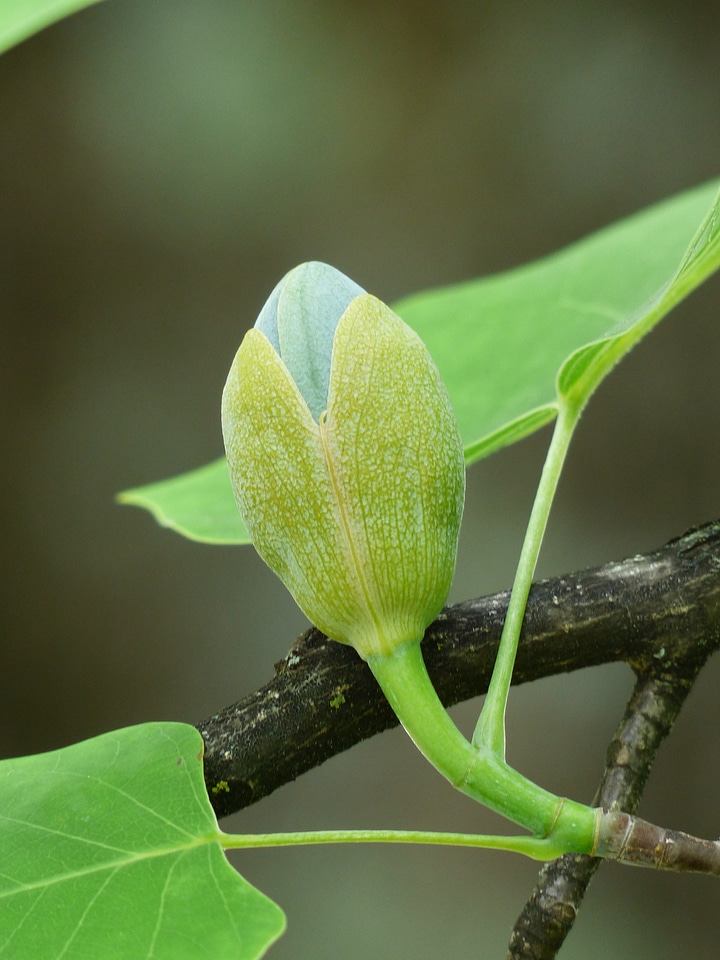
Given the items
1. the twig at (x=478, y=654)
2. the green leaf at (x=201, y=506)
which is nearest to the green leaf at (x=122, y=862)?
the twig at (x=478, y=654)

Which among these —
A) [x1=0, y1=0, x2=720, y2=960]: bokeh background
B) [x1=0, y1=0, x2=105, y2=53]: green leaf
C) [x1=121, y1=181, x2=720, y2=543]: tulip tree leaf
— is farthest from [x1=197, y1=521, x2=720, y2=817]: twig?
[x1=0, y1=0, x2=720, y2=960]: bokeh background

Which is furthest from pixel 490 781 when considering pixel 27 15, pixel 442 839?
pixel 27 15

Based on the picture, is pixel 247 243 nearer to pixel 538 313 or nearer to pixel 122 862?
pixel 538 313

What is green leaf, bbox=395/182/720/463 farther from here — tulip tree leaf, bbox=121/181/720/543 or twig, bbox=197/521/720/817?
twig, bbox=197/521/720/817

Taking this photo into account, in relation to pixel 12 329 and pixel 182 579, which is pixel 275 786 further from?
pixel 12 329

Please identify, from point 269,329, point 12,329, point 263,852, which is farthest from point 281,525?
point 12,329
